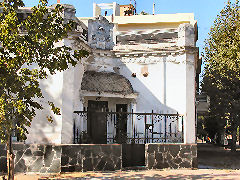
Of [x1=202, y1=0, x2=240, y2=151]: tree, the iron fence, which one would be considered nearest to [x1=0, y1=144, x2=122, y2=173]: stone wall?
the iron fence

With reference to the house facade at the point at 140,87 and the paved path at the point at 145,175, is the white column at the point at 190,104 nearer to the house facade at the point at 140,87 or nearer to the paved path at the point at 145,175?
the house facade at the point at 140,87

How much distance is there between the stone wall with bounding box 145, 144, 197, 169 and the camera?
13531 mm

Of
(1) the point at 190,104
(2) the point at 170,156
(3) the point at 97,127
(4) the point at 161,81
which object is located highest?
(4) the point at 161,81

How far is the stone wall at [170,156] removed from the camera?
13.5m

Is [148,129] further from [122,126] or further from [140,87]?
[140,87]

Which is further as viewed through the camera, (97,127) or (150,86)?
(150,86)

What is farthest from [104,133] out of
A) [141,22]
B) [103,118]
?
[141,22]

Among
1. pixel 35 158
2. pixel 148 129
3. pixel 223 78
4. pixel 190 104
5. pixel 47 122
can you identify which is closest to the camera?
pixel 35 158

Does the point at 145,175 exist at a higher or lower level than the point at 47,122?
lower

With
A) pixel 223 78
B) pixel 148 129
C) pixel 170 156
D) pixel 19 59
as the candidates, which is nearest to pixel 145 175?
pixel 170 156

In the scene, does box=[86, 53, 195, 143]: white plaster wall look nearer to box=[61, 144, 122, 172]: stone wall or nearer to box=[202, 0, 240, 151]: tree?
box=[61, 144, 122, 172]: stone wall

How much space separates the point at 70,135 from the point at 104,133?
315cm

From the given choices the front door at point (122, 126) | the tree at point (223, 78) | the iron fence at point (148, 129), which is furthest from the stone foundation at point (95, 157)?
the tree at point (223, 78)

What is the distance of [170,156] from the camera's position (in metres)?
13.8
